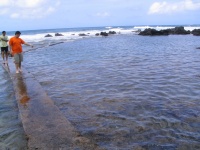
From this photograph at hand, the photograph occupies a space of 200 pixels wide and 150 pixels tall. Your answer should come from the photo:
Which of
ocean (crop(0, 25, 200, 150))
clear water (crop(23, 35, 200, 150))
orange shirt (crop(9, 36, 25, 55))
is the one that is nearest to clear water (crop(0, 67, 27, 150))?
ocean (crop(0, 25, 200, 150))

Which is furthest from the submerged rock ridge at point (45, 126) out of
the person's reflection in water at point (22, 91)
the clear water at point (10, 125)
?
the clear water at point (10, 125)

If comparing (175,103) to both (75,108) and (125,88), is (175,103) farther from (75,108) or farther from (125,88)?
(75,108)

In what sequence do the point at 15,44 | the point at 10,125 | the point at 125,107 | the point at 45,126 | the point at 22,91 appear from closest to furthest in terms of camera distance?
the point at 45,126 → the point at 10,125 → the point at 125,107 → the point at 22,91 → the point at 15,44

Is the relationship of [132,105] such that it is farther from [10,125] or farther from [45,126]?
[10,125]

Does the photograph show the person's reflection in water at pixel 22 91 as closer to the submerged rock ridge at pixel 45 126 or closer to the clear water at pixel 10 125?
the submerged rock ridge at pixel 45 126

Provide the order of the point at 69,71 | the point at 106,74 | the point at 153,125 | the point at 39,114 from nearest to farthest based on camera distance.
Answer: the point at 153,125, the point at 39,114, the point at 106,74, the point at 69,71

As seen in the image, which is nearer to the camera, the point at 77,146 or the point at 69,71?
the point at 77,146

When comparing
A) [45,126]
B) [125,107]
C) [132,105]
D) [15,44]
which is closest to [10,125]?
[45,126]

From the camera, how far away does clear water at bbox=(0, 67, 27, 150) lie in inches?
181

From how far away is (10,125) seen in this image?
5.50 metres

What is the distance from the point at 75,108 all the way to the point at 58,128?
155 cm

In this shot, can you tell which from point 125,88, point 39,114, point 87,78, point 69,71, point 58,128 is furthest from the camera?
point 69,71

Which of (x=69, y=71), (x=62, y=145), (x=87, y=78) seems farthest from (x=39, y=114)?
(x=69, y=71)

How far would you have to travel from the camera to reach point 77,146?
4.24m
